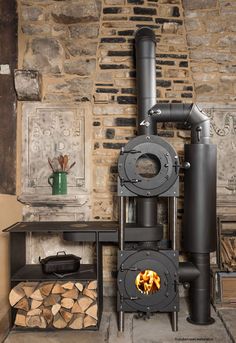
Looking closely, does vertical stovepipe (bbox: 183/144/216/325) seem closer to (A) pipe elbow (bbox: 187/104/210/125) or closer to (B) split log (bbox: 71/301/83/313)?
(A) pipe elbow (bbox: 187/104/210/125)

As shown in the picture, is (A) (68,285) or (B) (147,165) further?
(B) (147,165)

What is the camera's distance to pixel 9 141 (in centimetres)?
328

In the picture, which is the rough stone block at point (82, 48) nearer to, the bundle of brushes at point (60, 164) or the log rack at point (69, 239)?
the bundle of brushes at point (60, 164)

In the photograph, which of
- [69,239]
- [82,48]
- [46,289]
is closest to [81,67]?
[82,48]

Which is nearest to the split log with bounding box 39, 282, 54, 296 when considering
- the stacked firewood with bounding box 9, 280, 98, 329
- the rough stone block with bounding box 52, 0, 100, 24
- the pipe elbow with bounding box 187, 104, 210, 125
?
the stacked firewood with bounding box 9, 280, 98, 329

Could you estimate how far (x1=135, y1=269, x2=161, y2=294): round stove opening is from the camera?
2641 mm

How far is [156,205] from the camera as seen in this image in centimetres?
287

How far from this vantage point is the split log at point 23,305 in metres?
2.65

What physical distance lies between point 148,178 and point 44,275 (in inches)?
45.9

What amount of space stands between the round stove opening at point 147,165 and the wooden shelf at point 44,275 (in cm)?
93

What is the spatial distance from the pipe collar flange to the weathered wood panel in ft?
4.06

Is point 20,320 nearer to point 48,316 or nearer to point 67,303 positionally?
point 48,316

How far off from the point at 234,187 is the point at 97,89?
5.45 ft

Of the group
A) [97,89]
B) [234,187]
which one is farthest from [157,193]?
[97,89]
